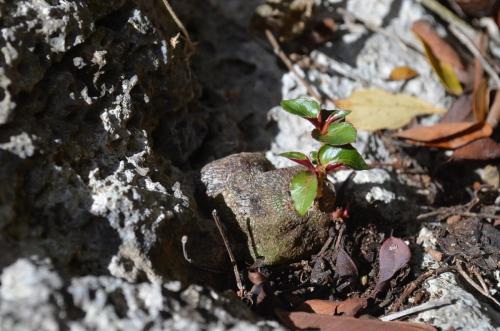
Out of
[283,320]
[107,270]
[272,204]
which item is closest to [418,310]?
[283,320]

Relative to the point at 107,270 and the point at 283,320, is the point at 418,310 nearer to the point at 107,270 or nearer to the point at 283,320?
the point at 283,320

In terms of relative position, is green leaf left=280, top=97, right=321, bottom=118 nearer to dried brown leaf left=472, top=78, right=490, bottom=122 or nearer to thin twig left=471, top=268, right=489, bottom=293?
thin twig left=471, top=268, right=489, bottom=293

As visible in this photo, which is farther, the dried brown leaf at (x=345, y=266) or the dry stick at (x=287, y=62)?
the dry stick at (x=287, y=62)

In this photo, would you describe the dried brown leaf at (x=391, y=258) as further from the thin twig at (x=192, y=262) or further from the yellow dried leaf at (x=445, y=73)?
the yellow dried leaf at (x=445, y=73)

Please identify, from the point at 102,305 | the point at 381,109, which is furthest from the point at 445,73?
the point at 102,305

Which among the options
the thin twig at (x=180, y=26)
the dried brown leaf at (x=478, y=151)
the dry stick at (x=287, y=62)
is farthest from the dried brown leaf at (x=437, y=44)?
the thin twig at (x=180, y=26)

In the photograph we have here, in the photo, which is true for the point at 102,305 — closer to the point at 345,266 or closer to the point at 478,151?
the point at 345,266
